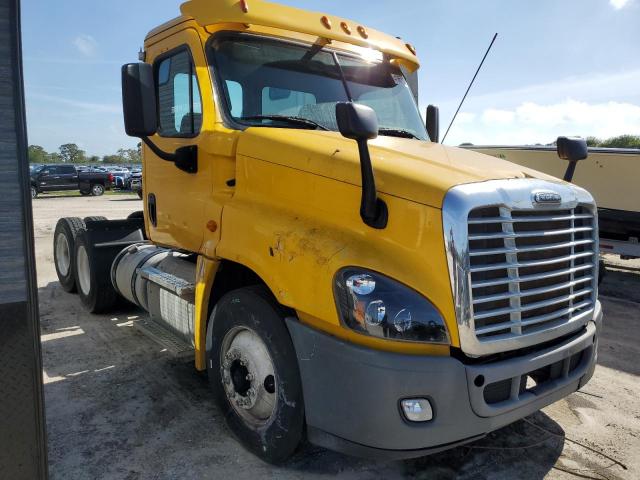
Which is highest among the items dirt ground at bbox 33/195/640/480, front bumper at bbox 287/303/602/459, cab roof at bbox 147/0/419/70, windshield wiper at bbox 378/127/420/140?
cab roof at bbox 147/0/419/70

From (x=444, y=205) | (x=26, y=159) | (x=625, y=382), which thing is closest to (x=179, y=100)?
(x=26, y=159)

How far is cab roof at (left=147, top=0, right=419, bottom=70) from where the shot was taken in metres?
3.31

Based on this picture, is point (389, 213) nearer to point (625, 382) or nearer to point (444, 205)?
point (444, 205)

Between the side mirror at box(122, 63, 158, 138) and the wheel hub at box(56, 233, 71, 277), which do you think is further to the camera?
the wheel hub at box(56, 233, 71, 277)

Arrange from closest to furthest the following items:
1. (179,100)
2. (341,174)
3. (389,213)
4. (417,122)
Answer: (389,213), (341,174), (179,100), (417,122)

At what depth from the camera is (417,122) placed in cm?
426

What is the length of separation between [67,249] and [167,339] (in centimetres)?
365

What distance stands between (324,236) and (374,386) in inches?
31.0

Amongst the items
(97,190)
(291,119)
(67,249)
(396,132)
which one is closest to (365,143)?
(291,119)

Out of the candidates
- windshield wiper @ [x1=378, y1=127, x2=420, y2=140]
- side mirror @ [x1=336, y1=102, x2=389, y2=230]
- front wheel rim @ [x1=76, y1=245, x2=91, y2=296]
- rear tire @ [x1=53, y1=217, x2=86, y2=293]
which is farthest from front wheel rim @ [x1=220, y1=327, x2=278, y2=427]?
rear tire @ [x1=53, y1=217, x2=86, y2=293]

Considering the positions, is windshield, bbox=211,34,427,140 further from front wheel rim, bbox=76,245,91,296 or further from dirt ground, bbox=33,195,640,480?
front wheel rim, bbox=76,245,91,296

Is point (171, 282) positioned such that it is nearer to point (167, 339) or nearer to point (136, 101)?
point (167, 339)

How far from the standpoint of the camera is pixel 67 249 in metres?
6.80

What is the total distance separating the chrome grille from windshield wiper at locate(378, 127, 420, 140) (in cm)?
144
